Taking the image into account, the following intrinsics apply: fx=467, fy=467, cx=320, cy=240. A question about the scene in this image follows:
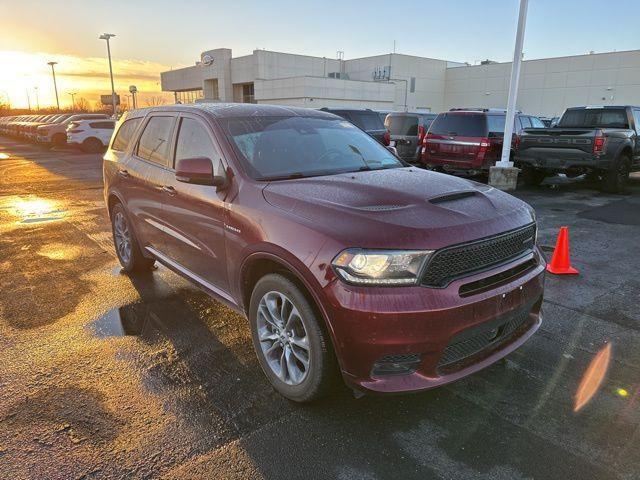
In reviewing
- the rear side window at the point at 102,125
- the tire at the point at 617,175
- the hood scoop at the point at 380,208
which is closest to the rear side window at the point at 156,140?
the hood scoop at the point at 380,208

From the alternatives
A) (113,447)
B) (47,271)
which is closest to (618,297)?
(113,447)

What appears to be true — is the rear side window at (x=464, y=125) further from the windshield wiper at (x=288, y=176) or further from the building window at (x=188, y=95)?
the building window at (x=188, y=95)

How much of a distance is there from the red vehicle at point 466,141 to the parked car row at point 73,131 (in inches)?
Result: 747

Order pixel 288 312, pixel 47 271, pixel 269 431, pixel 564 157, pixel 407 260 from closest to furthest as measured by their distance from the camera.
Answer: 1. pixel 407 260
2. pixel 269 431
3. pixel 288 312
4. pixel 47 271
5. pixel 564 157

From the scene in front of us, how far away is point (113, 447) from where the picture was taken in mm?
2643

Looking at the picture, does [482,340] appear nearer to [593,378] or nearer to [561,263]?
[593,378]

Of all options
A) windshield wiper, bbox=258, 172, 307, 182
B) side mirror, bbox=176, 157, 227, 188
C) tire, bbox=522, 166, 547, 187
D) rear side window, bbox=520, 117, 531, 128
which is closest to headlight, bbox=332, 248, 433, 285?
windshield wiper, bbox=258, 172, 307, 182

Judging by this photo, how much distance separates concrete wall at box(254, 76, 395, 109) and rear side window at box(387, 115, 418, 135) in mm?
29476

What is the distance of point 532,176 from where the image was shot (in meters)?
12.5

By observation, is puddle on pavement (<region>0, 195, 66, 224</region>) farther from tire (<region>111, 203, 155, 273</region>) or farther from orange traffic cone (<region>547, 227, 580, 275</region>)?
orange traffic cone (<region>547, 227, 580, 275</region>)

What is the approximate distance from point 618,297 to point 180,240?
4434mm

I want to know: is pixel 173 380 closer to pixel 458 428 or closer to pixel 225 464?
pixel 225 464

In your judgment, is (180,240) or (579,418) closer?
(579,418)

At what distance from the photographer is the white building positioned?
144ft
